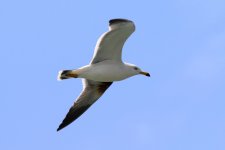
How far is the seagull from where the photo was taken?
1915cm

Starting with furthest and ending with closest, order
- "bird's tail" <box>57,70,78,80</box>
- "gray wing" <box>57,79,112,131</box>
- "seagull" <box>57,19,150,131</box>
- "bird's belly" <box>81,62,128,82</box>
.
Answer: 1. "gray wing" <box>57,79,112,131</box>
2. "bird's tail" <box>57,70,78,80</box>
3. "bird's belly" <box>81,62,128,82</box>
4. "seagull" <box>57,19,150,131</box>

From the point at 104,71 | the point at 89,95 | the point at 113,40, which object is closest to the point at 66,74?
the point at 104,71

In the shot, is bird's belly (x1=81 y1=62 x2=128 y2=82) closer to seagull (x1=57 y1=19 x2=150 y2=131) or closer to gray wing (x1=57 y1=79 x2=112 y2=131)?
seagull (x1=57 y1=19 x2=150 y2=131)

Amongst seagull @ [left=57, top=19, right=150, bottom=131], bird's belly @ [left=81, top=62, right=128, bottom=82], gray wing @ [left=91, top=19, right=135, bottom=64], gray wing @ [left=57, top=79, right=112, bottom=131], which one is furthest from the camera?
gray wing @ [left=57, top=79, right=112, bottom=131]

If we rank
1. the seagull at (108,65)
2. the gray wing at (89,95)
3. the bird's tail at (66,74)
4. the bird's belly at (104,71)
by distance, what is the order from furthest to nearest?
the gray wing at (89,95)
the bird's tail at (66,74)
the bird's belly at (104,71)
the seagull at (108,65)

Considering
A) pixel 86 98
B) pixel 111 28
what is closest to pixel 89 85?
pixel 86 98

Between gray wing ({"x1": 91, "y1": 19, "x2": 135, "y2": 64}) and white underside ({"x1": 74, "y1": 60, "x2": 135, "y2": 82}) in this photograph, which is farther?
white underside ({"x1": 74, "y1": 60, "x2": 135, "y2": 82})

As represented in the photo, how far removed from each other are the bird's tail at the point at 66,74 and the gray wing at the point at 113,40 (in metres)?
0.61

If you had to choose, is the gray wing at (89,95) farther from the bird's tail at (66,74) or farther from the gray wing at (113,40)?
the gray wing at (113,40)

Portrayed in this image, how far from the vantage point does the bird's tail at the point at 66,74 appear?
2040 cm

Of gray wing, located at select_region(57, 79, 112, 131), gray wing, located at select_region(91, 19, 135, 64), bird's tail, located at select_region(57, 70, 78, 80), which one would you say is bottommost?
gray wing, located at select_region(57, 79, 112, 131)

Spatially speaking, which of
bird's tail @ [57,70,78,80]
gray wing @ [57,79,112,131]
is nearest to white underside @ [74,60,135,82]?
bird's tail @ [57,70,78,80]

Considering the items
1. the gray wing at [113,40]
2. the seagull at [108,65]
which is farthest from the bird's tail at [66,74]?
the gray wing at [113,40]

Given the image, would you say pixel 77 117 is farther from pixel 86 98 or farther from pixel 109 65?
pixel 109 65
